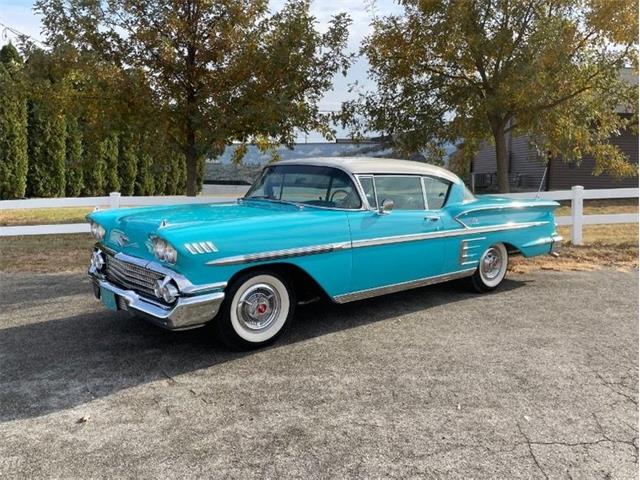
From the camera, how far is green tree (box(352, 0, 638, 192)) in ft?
28.4

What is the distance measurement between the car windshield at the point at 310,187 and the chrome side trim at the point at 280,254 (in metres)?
0.47

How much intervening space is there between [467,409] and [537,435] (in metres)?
0.43

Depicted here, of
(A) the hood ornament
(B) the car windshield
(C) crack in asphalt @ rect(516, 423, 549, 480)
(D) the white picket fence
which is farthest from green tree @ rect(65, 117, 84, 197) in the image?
(C) crack in asphalt @ rect(516, 423, 549, 480)

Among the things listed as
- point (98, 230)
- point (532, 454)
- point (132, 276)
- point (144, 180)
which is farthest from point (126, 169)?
point (532, 454)

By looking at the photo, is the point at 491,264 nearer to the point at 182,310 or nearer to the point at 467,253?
the point at 467,253

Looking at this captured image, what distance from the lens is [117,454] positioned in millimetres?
2766

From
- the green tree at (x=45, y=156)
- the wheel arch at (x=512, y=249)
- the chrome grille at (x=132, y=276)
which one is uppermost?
the green tree at (x=45, y=156)

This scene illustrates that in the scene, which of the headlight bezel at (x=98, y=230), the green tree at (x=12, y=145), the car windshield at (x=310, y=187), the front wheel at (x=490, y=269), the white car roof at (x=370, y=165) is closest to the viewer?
the headlight bezel at (x=98, y=230)

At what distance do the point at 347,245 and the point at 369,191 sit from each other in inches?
24.9

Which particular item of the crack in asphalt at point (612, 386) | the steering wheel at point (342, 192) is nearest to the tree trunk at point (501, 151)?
the steering wheel at point (342, 192)

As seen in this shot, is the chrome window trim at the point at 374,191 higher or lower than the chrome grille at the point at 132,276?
higher

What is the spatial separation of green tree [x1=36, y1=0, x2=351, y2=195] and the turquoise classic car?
386 centimetres

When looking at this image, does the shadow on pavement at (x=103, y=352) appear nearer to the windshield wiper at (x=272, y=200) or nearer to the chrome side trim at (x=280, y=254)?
the chrome side trim at (x=280, y=254)

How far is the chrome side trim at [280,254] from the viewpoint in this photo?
155 inches
